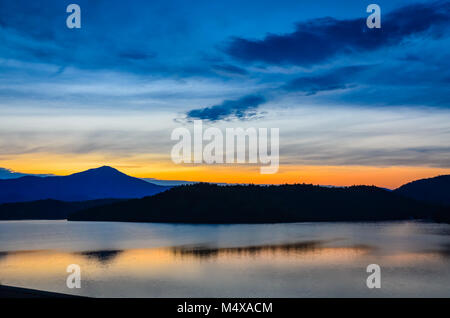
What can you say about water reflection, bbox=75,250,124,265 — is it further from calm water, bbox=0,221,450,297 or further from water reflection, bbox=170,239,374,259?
water reflection, bbox=170,239,374,259

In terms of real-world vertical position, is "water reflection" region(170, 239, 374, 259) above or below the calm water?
below

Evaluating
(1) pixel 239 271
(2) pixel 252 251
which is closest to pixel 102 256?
(2) pixel 252 251

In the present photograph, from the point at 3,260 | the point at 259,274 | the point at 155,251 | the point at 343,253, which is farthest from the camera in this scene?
the point at 155,251

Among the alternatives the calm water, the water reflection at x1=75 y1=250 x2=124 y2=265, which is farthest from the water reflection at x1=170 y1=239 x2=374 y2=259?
the water reflection at x1=75 y1=250 x2=124 y2=265

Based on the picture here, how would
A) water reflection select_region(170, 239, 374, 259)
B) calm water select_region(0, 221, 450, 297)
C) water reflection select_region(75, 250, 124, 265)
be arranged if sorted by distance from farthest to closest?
1. water reflection select_region(170, 239, 374, 259)
2. water reflection select_region(75, 250, 124, 265)
3. calm water select_region(0, 221, 450, 297)

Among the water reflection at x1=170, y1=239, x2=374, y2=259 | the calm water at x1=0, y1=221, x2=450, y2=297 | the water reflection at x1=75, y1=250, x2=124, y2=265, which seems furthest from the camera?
the water reflection at x1=170, y1=239, x2=374, y2=259

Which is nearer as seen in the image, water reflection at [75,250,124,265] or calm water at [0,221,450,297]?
calm water at [0,221,450,297]

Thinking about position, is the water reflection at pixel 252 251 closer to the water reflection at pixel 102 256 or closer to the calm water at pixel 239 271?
the calm water at pixel 239 271

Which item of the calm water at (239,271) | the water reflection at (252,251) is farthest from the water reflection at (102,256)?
the water reflection at (252,251)

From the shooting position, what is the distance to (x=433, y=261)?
57.5m

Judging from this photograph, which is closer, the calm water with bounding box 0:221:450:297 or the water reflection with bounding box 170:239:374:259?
the calm water with bounding box 0:221:450:297
